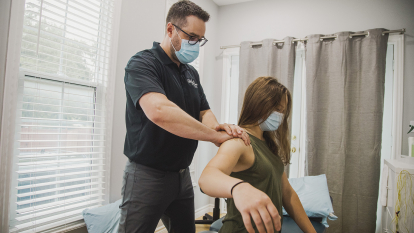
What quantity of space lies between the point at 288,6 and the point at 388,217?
2.60 m

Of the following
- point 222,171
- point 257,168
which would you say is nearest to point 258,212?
point 222,171

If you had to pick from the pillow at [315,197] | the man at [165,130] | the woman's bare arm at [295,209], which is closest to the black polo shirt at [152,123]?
the man at [165,130]

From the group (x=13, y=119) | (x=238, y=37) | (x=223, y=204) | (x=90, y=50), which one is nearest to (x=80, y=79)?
(x=90, y=50)

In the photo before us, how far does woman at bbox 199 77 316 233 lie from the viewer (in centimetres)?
53

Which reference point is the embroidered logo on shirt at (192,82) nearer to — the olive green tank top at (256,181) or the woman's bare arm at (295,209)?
the olive green tank top at (256,181)

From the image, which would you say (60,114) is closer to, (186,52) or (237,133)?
(186,52)

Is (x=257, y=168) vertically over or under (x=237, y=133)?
under

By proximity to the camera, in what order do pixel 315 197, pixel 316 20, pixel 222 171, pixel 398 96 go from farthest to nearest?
pixel 316 20
pixel 398 96
pixel 315 197
pixel 222 171

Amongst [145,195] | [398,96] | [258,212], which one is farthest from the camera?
[398,96]

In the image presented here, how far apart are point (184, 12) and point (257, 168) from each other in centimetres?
79

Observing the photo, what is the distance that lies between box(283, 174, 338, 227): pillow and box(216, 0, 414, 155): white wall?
1.15m

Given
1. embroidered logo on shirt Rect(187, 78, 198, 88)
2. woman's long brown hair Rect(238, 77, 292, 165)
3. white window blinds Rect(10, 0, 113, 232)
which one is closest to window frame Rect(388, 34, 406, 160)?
woman's long brown hair Rect(238, 77, 292, 165)

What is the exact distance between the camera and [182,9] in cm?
120

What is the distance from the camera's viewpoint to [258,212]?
52cm
